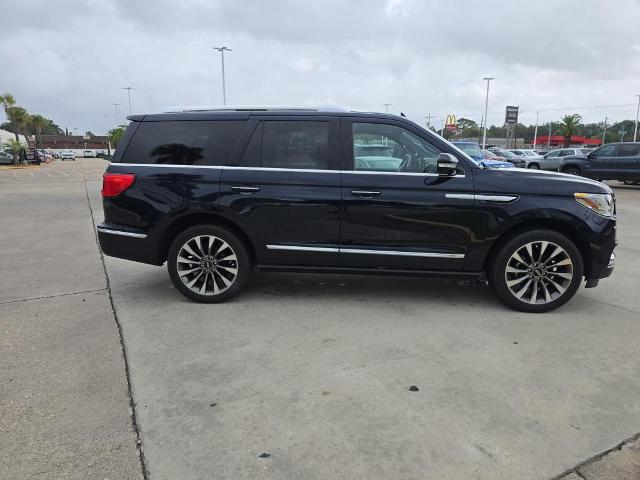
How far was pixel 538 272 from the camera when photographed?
15.1 ft

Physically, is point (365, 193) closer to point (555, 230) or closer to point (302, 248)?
point (302, 248)

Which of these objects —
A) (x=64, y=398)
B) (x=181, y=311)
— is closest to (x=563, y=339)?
(x=181, y=311)

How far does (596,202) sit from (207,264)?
3.67 m

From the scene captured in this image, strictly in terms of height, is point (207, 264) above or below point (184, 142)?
below

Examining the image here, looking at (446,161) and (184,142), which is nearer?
(446,161)

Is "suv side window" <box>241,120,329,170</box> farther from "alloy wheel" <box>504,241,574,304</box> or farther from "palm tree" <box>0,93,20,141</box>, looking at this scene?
"palm tree" <box>0,93,20,141</box>

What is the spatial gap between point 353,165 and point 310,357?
1.87 metres

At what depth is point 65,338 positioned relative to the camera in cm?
403

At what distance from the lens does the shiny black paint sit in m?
4.52

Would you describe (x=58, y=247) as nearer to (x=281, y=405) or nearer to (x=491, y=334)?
(x=281, y=405)

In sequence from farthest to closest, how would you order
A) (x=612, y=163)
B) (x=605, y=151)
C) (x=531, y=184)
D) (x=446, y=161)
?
(x=605, y=151) → (x=612, y=163) → (x=531, y=184) → (x=446, y=161)

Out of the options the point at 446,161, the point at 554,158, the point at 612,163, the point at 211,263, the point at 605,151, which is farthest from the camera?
the point at 554,158

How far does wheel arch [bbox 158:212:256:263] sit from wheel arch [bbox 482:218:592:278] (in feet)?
7.70

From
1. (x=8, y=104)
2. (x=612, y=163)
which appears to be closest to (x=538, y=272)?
(x=612, y=163)
